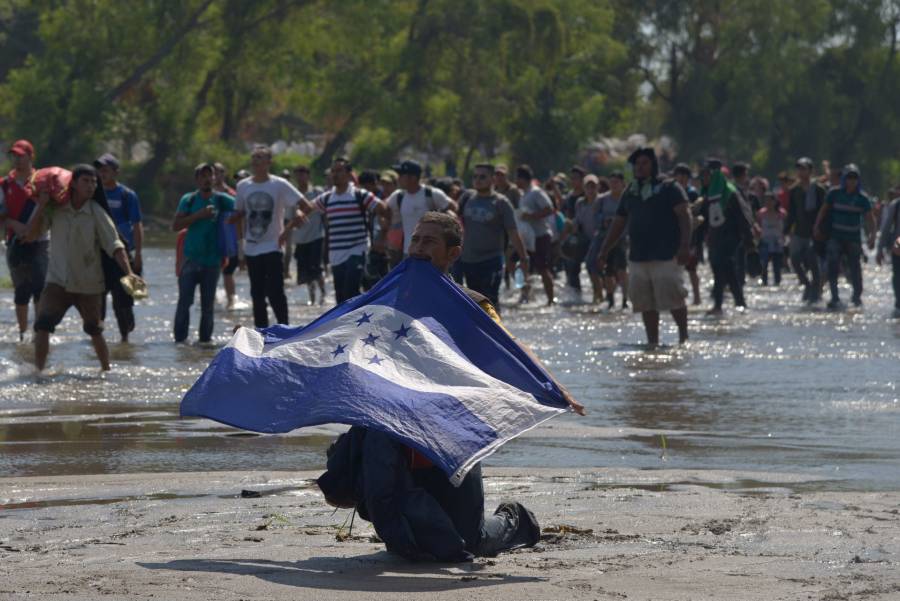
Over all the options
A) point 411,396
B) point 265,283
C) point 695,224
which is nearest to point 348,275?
point 265,283

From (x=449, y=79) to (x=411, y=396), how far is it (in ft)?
192

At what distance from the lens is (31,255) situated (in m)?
16.7

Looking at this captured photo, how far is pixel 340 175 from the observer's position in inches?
696

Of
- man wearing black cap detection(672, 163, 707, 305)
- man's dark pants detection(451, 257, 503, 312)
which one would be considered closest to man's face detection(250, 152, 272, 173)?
man's dark pants detection(451, 257, 503, 312)

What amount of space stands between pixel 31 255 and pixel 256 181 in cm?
213

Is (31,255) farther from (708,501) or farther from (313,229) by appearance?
(708,501)

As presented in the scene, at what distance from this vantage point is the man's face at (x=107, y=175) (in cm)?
1659

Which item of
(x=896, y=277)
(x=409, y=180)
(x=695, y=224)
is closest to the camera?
(x=409, y=180)

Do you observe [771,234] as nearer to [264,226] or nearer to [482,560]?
[264,226]

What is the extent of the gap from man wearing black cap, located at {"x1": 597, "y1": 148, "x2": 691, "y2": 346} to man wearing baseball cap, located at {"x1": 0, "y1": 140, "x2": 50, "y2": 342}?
15.9 ft

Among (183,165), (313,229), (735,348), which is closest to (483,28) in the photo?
(183,165)

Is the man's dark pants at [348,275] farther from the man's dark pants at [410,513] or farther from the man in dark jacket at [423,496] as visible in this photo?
the man's dark pants at [410,513]

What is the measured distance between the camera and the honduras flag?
22.6 feet

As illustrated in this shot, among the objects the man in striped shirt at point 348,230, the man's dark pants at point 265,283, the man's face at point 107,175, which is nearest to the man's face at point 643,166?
the man in striped shirt at point 348,230
